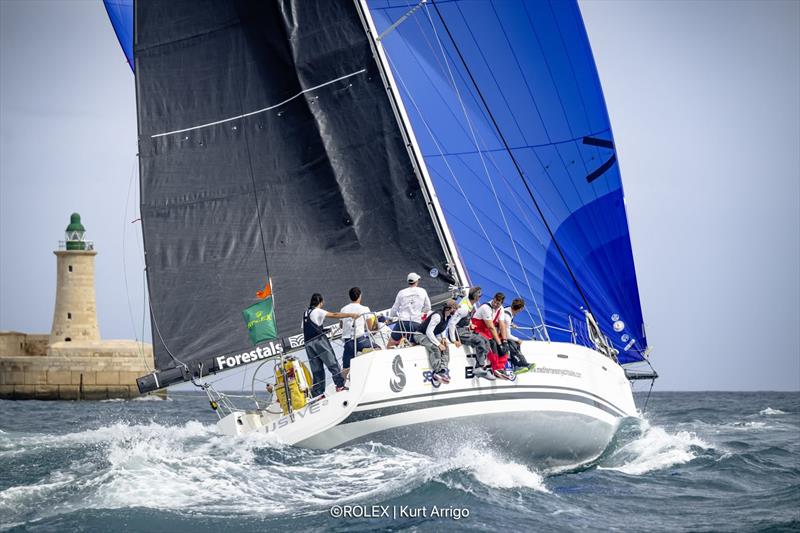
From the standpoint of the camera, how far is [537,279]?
15.2m

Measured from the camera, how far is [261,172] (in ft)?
46.8

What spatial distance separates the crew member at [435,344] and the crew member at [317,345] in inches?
44.5

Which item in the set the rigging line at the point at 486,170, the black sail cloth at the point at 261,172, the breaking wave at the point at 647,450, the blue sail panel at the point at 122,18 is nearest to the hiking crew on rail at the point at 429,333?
the black sail cloth at the point at 261,172

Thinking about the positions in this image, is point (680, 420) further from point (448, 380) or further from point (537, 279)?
point (448, 380)

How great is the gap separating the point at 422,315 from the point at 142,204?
4.36m

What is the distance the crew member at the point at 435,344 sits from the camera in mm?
11438

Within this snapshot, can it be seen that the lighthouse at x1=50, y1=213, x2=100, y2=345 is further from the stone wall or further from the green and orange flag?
the green and orange flag

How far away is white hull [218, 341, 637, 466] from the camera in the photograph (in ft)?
36.9

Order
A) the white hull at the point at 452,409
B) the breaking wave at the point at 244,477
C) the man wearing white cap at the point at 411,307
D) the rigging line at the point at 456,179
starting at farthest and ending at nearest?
1. the rigging line at the point at 456,179
2. the man wearing white cap at the point at 411,307
3. the white hull at the point at 452,409
4. the breaking wave at the point at 244,477

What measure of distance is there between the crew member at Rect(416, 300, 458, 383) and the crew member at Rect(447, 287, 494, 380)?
130mm

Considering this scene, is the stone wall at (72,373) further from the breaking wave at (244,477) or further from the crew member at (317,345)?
the breaking wave at (244,477)

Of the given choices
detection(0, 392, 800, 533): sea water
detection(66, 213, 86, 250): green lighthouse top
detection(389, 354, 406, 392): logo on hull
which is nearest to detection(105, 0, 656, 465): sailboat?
detection(0, 392, 800, 533): sea water

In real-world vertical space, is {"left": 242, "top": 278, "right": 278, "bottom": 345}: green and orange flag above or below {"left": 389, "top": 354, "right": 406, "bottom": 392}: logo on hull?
above

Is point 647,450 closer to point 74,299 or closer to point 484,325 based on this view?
point 484,325
